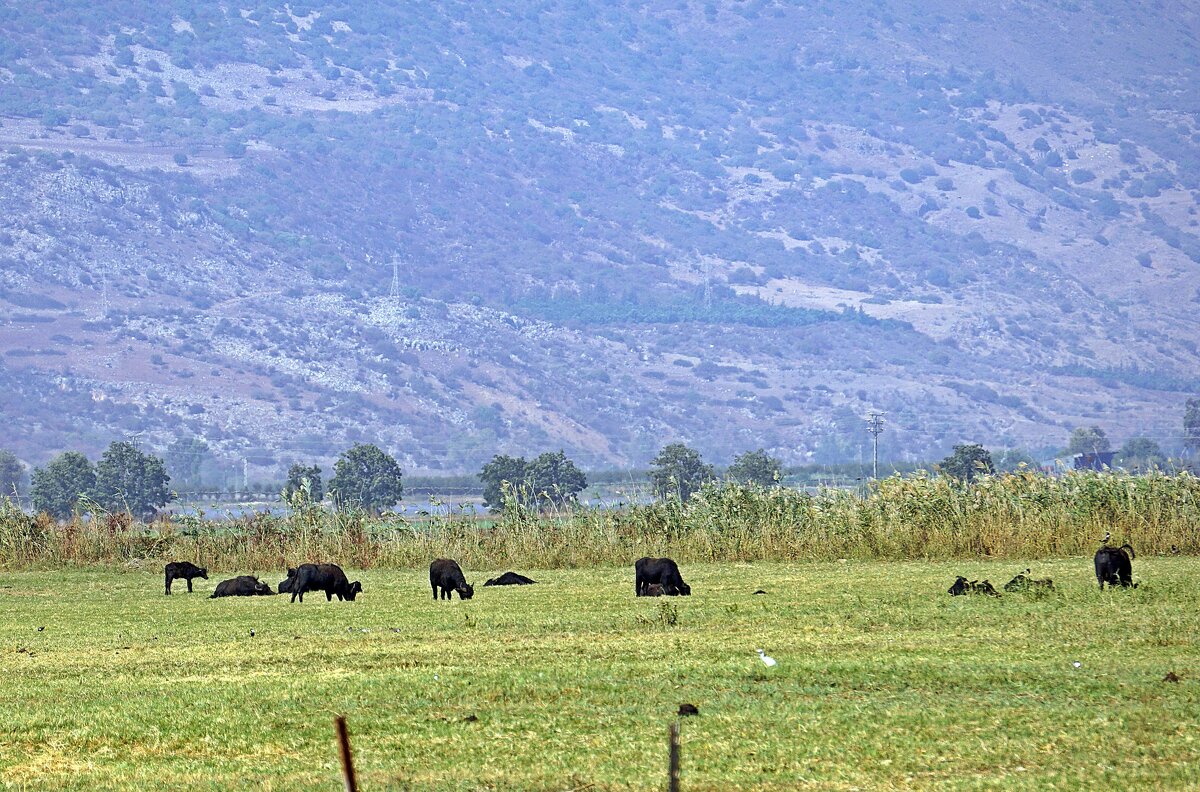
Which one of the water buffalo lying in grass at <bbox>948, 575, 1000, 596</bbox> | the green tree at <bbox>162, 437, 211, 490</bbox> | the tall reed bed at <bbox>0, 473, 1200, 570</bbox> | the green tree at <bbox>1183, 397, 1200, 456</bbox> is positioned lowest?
the water buffalo lying in grass at <bbox>948, 575, 1000, 596</bbox>

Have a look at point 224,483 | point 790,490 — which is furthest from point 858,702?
point 224,483

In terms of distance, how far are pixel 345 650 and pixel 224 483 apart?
151102mm

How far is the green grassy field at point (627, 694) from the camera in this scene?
851 centimetres

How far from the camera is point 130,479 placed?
9962 cm

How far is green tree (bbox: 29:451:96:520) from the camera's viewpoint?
9556 centimetres

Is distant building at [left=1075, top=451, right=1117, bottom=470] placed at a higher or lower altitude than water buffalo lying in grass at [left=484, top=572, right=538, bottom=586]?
higher

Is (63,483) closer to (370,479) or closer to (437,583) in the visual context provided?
(370,479)

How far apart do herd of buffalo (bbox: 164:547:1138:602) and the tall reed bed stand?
16.1 ft

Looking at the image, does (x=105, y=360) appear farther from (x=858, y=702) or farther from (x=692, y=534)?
(x=858, y=702)

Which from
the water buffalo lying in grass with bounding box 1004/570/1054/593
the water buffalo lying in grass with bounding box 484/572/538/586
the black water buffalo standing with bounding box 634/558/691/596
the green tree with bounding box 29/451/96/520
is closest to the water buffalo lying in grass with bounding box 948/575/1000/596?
the water buffalo lying in grass with bounding box 1004/570/1054/593

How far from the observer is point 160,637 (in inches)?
611

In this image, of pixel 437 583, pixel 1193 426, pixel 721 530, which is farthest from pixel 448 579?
pixel 1193 426

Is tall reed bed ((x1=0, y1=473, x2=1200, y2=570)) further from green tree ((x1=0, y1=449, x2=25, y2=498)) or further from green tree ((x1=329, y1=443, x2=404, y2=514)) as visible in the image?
green tree ((x1=0, y1=449, x2=25, y2=498))

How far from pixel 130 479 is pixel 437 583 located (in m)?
84.3
